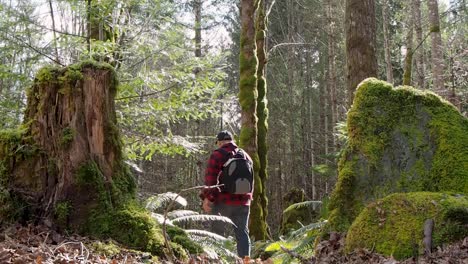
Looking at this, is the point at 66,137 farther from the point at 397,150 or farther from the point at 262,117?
the point at 262,117

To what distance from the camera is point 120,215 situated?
13.3ft

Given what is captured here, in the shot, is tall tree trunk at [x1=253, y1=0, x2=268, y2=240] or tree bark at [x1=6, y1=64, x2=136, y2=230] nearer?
tree bark at [x1=6, y1=64, x2=136, y2=230]

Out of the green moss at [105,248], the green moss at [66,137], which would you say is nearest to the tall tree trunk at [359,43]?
the green moss at [66,137]

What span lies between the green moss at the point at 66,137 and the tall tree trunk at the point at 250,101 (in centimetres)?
725

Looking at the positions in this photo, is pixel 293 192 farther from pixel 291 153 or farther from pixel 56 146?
pixel 56 146

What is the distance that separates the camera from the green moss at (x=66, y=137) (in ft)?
13.4

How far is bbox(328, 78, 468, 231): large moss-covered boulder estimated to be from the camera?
4422 millimetres

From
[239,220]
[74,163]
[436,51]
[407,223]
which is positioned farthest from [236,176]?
[436,51]

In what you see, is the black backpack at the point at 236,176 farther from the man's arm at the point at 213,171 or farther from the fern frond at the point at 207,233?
the fern frond at the point at 207,233

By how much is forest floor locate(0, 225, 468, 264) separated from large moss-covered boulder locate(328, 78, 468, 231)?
693mm

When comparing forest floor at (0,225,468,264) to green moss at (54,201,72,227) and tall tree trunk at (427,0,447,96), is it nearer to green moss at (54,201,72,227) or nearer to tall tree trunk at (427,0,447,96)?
green moss at (54,201,72,227)

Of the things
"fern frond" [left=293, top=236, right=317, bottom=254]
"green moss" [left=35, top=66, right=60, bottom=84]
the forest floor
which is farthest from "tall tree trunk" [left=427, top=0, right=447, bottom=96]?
"green moss" [left=35, top=66, right=60, bottom=84]

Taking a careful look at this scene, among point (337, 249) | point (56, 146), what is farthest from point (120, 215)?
point (337, 249)

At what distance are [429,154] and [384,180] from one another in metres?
0.53
